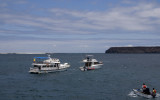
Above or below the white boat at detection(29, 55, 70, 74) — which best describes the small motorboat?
below

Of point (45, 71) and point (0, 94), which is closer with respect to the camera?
point (0, 94)

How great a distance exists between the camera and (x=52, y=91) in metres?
40.8

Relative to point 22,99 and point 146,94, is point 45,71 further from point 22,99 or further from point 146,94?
point 146,94

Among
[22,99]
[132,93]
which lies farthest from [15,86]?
[132,93]

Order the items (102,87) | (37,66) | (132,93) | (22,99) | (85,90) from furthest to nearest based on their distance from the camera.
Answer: (37,66) < (102,87) < (85,90) < (132,93) < (22,99)

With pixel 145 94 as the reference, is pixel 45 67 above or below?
above

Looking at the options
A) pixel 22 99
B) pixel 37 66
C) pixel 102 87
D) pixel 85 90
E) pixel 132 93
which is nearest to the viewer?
pixel 22 99

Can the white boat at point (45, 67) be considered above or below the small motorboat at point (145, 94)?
above

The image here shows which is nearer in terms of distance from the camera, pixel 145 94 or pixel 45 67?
pixel 145 94

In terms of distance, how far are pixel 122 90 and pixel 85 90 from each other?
6.82 metres

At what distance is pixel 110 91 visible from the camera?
133 ft

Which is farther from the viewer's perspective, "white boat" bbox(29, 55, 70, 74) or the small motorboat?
"white boat" bbox(29, 55, 70, 74)

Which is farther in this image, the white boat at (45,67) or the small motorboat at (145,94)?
the white boat at (45,67)

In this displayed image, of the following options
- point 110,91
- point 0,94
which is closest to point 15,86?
point 0,94
